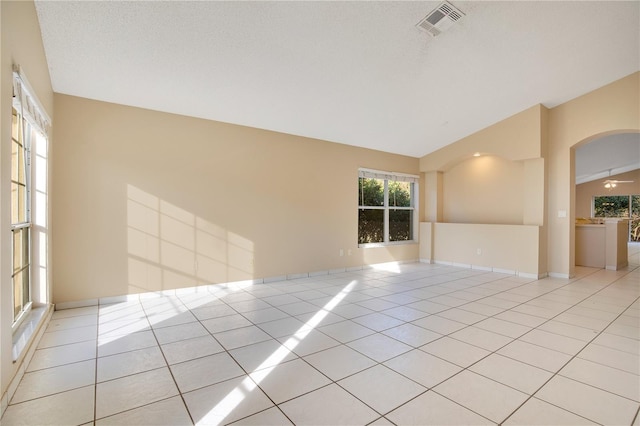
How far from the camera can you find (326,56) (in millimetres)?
3338

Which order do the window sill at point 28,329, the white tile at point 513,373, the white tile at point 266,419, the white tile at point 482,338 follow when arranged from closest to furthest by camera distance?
the white tile at point 266,419 < the white tile at point 513,373 < the window sill at point 28,329 < the white tile at point 482,338

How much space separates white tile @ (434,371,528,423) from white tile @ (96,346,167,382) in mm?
2046

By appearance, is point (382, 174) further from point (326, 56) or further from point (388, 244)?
point (326, 56)

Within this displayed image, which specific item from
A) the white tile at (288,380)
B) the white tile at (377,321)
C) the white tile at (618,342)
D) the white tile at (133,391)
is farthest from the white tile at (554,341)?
the white tile at (133,391)

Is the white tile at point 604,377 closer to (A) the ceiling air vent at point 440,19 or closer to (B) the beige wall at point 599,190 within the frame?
(A) the ceiling air vent at point 440,19

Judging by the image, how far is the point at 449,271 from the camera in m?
6.07

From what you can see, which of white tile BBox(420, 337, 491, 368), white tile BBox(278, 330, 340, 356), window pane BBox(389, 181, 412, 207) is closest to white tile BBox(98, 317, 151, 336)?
white tile BBox(278, 330, 340, 356)

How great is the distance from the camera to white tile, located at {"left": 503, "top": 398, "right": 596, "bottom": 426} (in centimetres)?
165

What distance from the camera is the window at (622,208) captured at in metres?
11.7

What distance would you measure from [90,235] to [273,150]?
2.74 metres

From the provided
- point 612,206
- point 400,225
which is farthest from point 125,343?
point 612,206


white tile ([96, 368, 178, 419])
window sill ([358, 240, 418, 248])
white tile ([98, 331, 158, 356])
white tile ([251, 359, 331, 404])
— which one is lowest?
white tile ([98, 331, 158, 356])

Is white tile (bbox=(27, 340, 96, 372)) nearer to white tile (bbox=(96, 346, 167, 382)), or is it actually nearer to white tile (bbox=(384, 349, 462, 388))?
white tile (bbox=(96, 346, 167, 382))

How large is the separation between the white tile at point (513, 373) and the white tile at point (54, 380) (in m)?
2.75
